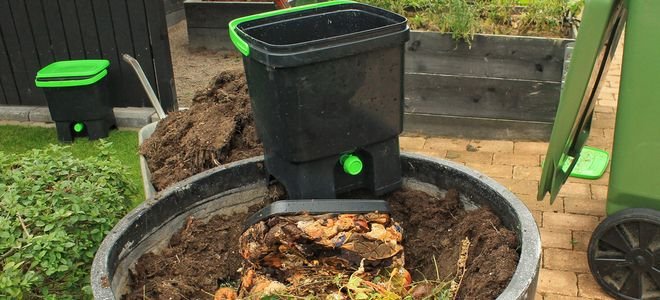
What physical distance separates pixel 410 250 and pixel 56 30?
3945 millimetres

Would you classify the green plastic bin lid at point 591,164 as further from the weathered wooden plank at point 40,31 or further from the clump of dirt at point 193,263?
the weathered wooden plank at point 40,31

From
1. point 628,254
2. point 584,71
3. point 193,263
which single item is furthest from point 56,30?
point 628,254

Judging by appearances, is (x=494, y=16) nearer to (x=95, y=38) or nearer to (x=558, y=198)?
(x=558, y=198)

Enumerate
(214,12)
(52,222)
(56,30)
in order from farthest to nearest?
(214,12), (56,30), (52,222)

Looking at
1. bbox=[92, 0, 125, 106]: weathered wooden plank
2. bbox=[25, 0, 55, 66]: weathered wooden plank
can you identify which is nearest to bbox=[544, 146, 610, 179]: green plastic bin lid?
bbox=[92, 0, 125, 106]: weathered wooden plank

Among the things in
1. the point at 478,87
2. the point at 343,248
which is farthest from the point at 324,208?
the point at 478,87

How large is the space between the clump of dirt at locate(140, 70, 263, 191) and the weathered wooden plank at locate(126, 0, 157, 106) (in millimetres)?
1922

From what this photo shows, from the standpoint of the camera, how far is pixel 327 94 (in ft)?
5.63

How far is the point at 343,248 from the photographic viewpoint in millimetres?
1728

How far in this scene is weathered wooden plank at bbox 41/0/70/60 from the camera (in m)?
→ 4.68

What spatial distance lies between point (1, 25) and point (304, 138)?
4145mm

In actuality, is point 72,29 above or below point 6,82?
above

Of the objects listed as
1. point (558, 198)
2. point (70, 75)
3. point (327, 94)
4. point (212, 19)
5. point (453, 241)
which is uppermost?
point (327, 94)

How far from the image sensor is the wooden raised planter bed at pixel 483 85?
3857 mm
